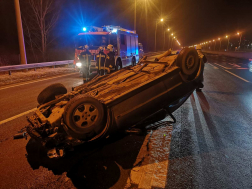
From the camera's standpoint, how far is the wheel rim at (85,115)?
2859 mm

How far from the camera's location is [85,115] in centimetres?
290

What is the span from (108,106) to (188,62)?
1966 mm

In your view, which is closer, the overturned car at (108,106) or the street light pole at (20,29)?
the overturned car at (108,106)

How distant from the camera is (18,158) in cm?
323

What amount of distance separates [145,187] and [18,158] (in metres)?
2.22

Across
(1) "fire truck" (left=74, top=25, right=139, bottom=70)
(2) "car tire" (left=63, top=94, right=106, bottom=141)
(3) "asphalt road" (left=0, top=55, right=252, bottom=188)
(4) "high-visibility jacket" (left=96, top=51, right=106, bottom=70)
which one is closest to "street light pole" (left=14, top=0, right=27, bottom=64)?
(1) "fire truck" (left=74, top=25, right=139, bottom=70)

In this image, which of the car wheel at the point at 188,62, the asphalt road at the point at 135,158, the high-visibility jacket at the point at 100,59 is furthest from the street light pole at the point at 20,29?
the car wheel at the point at 188,62

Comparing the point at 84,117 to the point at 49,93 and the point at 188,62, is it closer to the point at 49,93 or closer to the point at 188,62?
the point at 49,93

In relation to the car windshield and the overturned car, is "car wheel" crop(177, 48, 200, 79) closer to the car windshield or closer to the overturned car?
the overturned car

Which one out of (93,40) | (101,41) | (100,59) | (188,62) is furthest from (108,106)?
(93,40)

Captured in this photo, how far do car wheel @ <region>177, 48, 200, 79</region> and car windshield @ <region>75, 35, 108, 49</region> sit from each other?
373 inches

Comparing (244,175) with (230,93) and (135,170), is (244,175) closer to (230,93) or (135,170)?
(135,170)

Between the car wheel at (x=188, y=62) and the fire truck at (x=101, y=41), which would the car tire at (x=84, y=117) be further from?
the fire truck at (x=101, y=41)

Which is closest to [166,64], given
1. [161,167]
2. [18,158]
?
[161,167]
